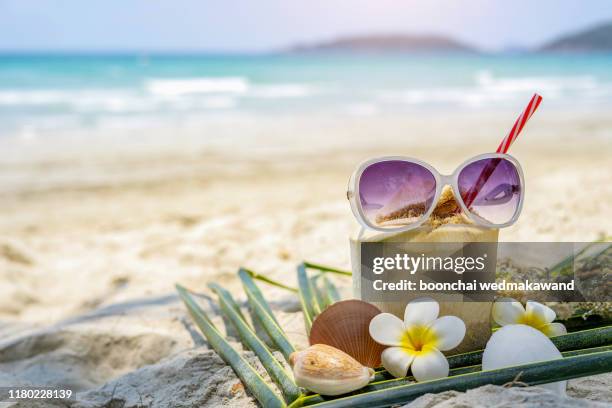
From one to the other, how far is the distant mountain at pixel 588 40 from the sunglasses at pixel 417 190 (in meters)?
70.7

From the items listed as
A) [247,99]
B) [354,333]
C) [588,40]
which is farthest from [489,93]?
[588,40]

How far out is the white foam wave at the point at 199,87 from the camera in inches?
750

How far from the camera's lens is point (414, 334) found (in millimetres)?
1548

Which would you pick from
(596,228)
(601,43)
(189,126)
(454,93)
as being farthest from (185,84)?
(601,43)

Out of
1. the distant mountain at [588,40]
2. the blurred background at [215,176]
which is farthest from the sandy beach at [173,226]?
the distant mountain at [588,40]

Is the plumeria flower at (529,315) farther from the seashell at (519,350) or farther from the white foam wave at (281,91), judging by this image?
the white foam wave at (281,91)

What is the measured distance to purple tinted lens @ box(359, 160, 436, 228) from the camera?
1.68 m

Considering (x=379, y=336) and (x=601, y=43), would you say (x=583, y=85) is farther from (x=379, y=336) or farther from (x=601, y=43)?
(x=601, y=43)

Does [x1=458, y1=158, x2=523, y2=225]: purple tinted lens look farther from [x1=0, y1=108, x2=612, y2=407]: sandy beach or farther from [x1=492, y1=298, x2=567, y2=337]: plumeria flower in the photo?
[x1=0, y1=108, x2=612, y2=407]: sandy beach

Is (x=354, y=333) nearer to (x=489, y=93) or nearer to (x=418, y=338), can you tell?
(x=418, y=338)

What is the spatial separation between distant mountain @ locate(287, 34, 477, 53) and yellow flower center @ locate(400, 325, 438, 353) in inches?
2889

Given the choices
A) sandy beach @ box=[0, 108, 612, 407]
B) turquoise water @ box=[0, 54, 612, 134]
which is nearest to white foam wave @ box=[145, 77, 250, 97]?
turquoise water @ box=[0, 54, 612, 134]

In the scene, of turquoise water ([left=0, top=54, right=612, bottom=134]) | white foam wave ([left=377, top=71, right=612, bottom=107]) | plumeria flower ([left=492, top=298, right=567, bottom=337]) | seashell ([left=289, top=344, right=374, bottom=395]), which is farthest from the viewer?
white foam wave ([left=377, top=71, right=612, bottom=107])

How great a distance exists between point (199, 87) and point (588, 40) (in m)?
57.4
